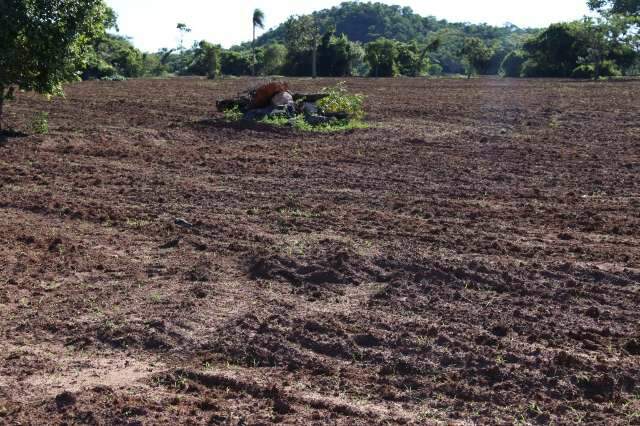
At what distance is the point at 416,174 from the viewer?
13.3 metres

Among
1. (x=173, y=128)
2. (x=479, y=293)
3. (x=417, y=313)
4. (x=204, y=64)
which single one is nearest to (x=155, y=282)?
(x=417, y=313)

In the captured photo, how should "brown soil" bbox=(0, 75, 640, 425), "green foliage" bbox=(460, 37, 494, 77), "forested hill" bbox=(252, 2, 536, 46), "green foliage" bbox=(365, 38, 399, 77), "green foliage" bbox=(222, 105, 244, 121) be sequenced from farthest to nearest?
"forested hill" bbox=(252, 2, 536, 46) → "green foliage" bbox=(365, 38, 399, 77) → "green foliage" bbox=(460, 37, 494, 77) → "green foliage" bbox=(222, 105, 244, 121) → "brown soil" bbox=(0, 75, 640, 425)

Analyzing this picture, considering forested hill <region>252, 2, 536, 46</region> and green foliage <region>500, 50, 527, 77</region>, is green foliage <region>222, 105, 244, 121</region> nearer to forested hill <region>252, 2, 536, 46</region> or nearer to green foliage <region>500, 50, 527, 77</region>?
green foliage <region>500, 50, 527, 77</region>

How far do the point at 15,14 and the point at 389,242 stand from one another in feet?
33.3

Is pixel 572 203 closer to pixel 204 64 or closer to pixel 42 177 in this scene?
pixel 42 177

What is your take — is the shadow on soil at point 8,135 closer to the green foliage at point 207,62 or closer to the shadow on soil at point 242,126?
the shadow on soil at point 242,126

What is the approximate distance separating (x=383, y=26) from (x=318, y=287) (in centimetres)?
14319

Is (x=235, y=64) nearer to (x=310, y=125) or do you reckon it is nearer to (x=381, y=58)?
(x=381, y=58)

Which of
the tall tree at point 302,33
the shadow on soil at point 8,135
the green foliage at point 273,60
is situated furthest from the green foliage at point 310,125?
the green foliage at point 273,60

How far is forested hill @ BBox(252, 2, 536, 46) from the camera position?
14162 centimetres

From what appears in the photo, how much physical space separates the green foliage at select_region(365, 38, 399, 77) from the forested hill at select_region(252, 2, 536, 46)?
69454 mm

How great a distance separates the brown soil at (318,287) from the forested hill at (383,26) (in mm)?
126754

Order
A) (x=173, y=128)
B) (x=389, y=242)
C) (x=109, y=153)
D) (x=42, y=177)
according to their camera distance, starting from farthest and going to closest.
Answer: (x=173, y=128)
(x=109, y=153)
(x=42, y=177)
(x=389, y=242)

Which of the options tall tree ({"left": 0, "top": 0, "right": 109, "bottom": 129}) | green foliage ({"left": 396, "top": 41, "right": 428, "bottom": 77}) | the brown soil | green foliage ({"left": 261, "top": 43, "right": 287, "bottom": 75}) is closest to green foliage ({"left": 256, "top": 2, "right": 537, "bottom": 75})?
green foliage ({"left": 396, "top": 41, "right": 428, "bottom": 77})
